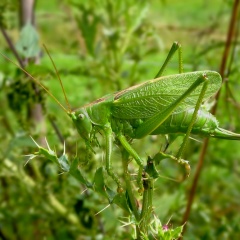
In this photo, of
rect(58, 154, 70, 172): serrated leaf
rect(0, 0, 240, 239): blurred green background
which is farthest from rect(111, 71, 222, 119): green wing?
rect(58, 154, 70, 172): serrated leaf

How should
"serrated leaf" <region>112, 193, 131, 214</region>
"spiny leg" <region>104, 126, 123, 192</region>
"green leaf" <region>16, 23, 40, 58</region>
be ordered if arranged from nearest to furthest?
"serrated leaf" <region>112, 193, 131, 214</region> → "spiny leg" <region>104, 126, 123, 192</region> → "green leaf" <region>16, 23, 40, 58</region>

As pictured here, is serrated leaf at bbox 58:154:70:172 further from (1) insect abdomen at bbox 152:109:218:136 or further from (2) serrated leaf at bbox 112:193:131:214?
(1) insect abdomen at bbox 152:109:218:136

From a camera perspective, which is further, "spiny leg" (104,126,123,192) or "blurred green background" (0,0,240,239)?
"blurred green background" (0,0,240,239)

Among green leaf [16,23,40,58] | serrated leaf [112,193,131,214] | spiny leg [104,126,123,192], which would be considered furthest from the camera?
green leaf [16,23,40,58]

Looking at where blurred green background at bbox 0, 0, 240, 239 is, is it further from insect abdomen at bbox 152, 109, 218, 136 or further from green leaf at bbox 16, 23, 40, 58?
insect abdomen at bbox 152, 109, 218, 136

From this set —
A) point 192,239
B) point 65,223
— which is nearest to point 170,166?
point 65,223

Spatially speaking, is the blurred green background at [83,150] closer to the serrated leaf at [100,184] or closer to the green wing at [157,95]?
the green wing at [157,95]

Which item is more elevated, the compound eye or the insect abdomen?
the compound eye

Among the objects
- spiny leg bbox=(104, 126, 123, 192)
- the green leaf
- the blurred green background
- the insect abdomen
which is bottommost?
the blurred green background

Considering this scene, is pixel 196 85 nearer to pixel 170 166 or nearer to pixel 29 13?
pixel 29 13
